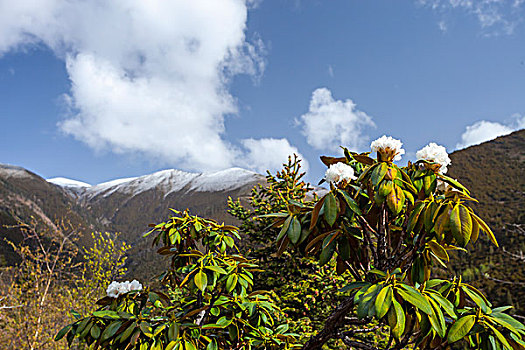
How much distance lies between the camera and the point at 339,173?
4.67 ft

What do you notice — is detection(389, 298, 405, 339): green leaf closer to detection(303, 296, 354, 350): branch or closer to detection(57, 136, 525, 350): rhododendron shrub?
detection(57, 136, 525, 350): rhododendron shrub

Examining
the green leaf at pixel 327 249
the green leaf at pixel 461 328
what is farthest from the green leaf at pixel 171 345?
the green leaf at pixel 461 328

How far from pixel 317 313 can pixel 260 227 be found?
151 centimetres

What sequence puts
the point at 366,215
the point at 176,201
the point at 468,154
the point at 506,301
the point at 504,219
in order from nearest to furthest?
the point at 366,215 → the point at 506,301 → the point at 504,219 → the point at 468,154 → the point at 176,201

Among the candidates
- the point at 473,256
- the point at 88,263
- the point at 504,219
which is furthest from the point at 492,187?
the point at 88,263

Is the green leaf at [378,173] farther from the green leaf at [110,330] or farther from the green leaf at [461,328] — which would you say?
the green leaf at [110,330]

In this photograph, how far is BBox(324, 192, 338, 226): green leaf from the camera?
49.2 inches

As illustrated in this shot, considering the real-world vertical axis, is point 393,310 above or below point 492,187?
below

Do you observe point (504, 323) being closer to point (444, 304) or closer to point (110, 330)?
point (444, 304)

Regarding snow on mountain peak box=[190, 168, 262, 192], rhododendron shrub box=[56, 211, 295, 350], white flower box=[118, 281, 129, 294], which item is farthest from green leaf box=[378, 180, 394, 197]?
snow on mountain peak box=[190, 168, 262, 192]

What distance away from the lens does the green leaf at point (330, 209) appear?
1250 millimetres

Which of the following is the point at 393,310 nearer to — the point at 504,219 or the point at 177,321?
the point at 177,321

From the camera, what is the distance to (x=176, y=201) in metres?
140

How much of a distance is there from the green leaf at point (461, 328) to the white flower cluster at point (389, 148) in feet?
2.21
